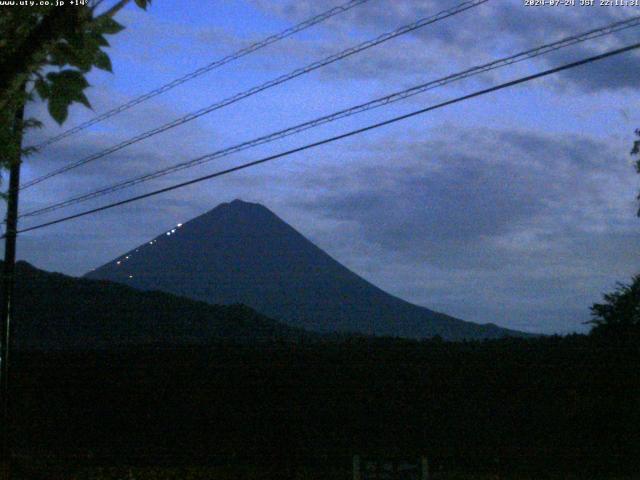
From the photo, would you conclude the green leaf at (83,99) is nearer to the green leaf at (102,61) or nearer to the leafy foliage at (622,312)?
the green leaf at (102,61)

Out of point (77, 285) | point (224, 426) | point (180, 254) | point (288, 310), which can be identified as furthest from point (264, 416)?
point (180, 254)

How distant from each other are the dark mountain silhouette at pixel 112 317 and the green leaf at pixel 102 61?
25210mm

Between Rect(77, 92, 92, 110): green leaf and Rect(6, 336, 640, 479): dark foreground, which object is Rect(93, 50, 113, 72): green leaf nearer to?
Rect(77, 92, 92, 110): green leaf

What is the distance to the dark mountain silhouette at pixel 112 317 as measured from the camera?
Result: 31.2 m

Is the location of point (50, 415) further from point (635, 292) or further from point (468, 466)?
point (635, 292)

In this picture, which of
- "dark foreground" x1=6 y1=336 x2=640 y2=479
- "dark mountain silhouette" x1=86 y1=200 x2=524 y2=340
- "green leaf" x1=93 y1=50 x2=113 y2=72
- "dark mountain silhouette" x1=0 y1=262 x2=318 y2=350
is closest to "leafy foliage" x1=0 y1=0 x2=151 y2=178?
"green leaf" x1=93 y1=50 x2=113 y2=72

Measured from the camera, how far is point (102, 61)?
4703 mm

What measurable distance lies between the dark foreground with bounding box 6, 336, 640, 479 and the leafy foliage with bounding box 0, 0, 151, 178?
11586mm

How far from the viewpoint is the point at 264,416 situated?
18.1 m

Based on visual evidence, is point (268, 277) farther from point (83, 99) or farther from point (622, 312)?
point (83, 99)

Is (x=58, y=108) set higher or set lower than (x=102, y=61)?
lower

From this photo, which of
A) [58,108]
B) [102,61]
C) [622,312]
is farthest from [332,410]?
[58,108]

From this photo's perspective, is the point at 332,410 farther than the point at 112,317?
No

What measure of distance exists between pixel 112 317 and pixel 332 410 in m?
17.7
